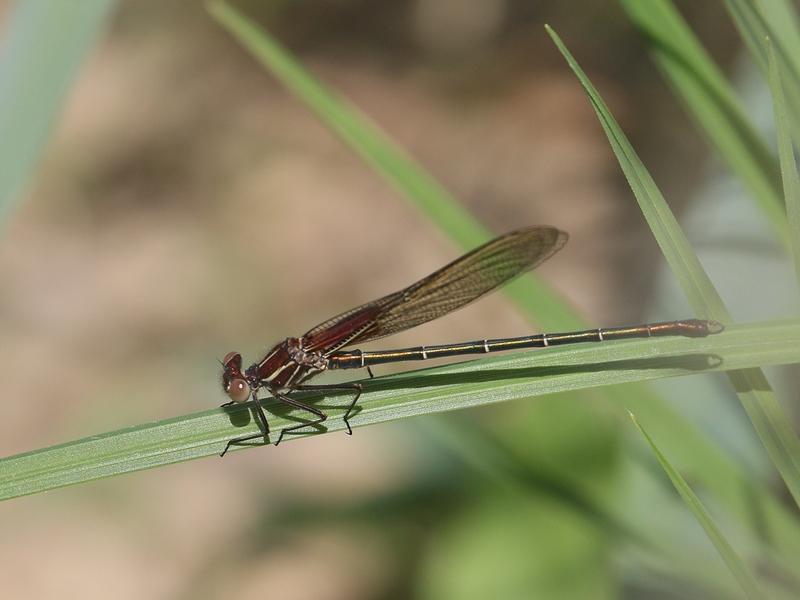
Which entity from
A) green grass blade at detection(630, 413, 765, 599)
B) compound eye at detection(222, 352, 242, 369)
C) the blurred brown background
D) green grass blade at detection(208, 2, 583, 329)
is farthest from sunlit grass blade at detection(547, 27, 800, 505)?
the blurred brown background

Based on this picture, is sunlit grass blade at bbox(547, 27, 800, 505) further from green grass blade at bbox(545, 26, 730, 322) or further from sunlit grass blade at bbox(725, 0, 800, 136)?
sunlit grass blade at bbox(725, 0, 800, 136)

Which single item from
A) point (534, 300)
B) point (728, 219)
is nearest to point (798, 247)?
point (534, 300)

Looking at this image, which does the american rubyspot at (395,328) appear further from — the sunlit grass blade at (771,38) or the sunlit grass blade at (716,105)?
the sunlit grass blade at (771,38)

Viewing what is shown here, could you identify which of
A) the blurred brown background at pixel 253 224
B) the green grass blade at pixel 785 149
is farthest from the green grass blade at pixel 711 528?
the blurred brown background at pixel 253 224

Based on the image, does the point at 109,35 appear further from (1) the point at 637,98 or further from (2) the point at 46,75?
(2) the point at 46,75

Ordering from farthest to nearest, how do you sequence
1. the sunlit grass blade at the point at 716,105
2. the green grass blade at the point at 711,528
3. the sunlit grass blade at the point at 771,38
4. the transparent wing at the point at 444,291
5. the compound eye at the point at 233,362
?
the compound eye at the point at 233,362
the transparent wing at the point at 444,291
the sunlit grass blade at the point at 716,105
the sunlit grass blade at the point at 771,38
the green grass blade at the point at 711,528
